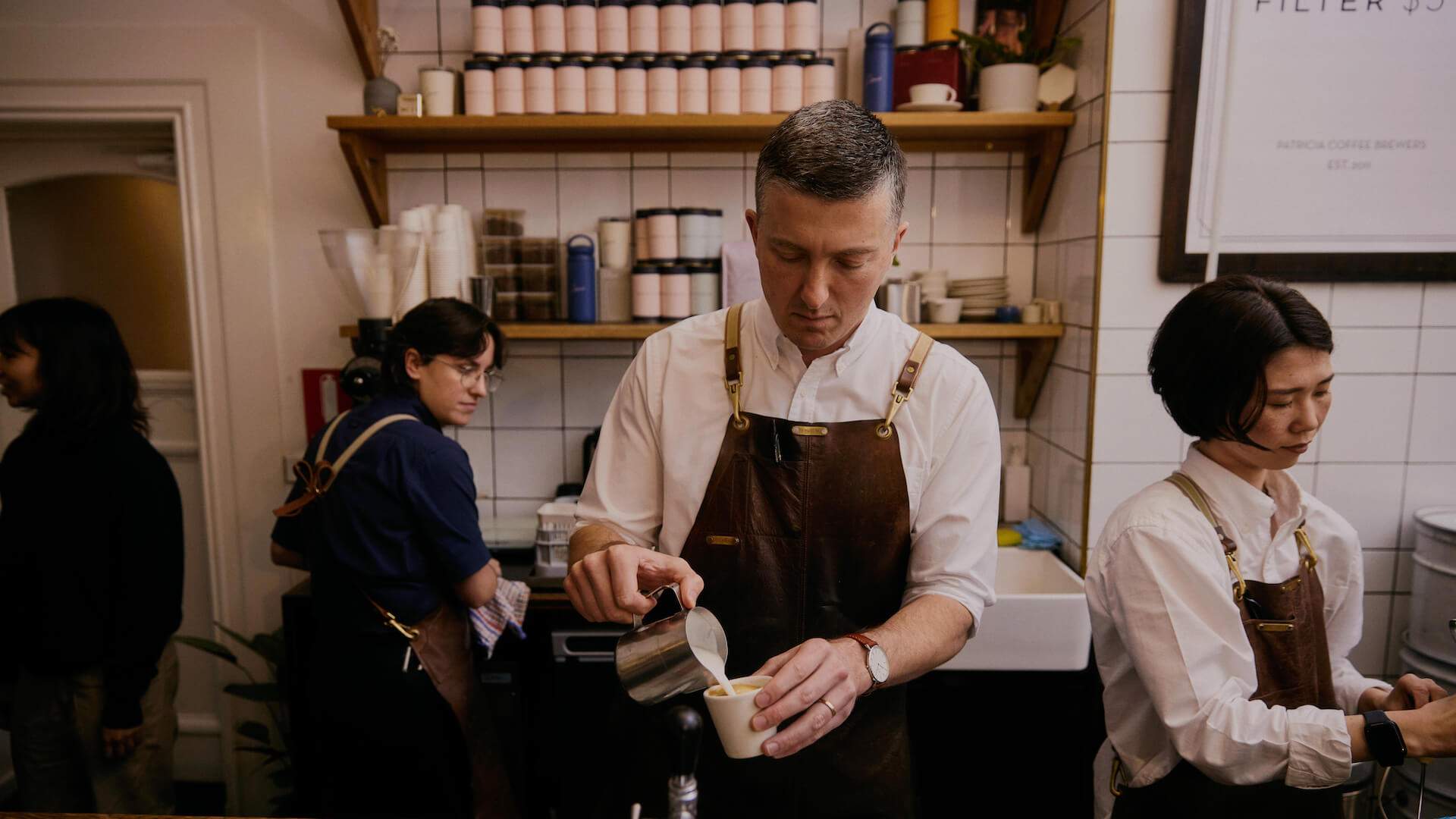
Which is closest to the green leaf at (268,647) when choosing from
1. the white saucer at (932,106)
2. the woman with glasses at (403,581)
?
the woman with glasses at (403,581)

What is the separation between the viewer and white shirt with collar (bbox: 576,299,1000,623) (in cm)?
139

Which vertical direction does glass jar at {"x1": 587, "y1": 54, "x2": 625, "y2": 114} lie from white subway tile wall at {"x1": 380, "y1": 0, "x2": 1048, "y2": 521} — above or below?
above

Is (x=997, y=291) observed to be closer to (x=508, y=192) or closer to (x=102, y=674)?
(x=508, y=192)

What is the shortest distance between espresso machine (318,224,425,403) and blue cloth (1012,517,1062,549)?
189 centimetres

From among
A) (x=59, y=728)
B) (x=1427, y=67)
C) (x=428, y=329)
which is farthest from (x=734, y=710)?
(x=1427, y=67)

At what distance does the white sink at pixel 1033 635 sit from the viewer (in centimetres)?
224

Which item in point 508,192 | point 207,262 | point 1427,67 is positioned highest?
point 1427,67

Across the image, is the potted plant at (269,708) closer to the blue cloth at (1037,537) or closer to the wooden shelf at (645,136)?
the wooden shelf at (645,136)

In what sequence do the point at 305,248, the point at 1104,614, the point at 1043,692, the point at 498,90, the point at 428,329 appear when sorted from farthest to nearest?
the point at 305,248
the point at 498,90
the point at 1043,692
the point at 428,329
the point at 1104,614

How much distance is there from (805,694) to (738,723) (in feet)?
Answer: 0.28

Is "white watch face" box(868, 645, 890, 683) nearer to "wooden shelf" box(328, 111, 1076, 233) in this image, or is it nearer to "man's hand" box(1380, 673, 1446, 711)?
"man's hand" box(1380, 673, 1446, 711)

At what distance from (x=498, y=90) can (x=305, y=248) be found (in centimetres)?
86

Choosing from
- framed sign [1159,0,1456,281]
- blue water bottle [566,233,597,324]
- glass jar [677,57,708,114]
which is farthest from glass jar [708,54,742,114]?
framed sign [1159,0,1456,281]

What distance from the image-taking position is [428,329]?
2.08 metres
